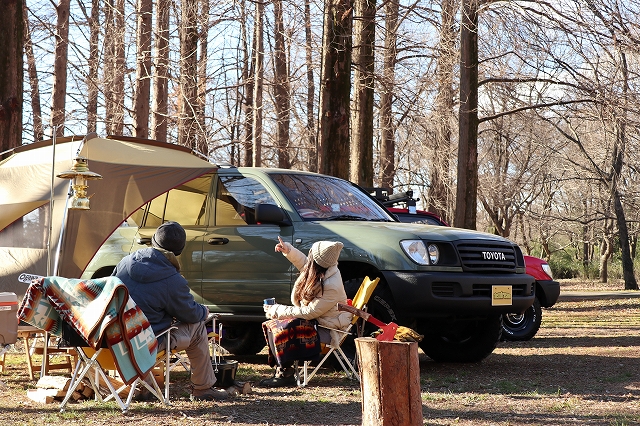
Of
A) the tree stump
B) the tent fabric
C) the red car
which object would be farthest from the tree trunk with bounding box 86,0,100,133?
the tree stump

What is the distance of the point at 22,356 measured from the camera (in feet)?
30.7

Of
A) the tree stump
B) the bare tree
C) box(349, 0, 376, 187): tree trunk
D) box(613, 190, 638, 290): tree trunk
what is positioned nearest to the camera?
the tree stump

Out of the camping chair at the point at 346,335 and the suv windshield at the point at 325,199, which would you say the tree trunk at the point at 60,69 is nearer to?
the suv windshield at the point at 325,199

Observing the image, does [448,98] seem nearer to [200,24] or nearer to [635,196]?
[200,24]

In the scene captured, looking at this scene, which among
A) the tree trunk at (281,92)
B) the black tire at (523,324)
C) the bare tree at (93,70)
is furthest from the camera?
the tree trunk at (281,92)

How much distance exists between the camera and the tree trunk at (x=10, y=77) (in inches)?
386

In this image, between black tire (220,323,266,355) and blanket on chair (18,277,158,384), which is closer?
blanket on chair (18,277,158,384)

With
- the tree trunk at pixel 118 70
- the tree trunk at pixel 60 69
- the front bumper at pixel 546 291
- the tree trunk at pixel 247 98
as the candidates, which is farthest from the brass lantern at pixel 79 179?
the tree trunk at pixel 247 98

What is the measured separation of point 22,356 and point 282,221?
12.2 feet

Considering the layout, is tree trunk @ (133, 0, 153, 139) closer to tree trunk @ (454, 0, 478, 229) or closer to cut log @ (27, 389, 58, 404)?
tree trunk @ (454, 0, 478, 229)

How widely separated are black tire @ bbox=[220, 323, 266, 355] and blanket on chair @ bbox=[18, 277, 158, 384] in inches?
138

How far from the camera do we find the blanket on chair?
5.55m

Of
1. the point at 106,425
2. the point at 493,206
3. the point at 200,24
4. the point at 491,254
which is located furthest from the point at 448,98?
the point at 493,206

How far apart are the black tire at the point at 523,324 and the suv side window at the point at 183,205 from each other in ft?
15.3
